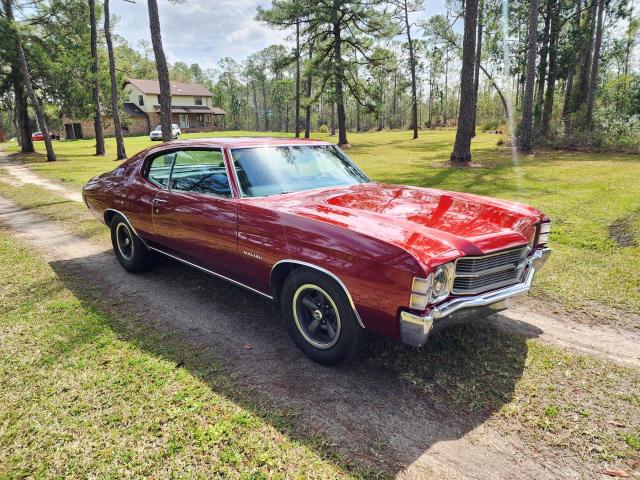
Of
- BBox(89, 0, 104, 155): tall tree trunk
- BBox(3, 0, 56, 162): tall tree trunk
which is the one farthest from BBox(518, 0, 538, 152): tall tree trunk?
BBox(3, 0, 56, 162): tall tree trunk

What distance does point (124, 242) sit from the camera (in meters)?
5.25

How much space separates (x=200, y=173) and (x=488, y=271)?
283 centimetres

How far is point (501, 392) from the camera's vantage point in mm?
2795

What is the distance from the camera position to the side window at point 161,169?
4.38 m

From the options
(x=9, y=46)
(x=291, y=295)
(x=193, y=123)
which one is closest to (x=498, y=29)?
(x=9, y=46)

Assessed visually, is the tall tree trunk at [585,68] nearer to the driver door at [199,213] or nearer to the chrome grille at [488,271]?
the chrome grille at [488,271]

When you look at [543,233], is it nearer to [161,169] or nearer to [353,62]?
[161,169]

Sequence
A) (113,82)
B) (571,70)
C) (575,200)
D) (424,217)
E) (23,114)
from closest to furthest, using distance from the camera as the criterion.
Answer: (424,217), (575,200), (113,82), (571,70), (23,114)

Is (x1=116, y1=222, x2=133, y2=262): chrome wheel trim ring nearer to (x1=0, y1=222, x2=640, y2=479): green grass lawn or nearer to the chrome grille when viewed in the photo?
(x1=0, y1=222, x2=640, y2=479): green grass lawn

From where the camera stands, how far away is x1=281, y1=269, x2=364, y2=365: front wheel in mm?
2832

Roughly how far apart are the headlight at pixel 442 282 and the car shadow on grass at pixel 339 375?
0.72 m

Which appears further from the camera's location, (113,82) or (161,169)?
(113,82)

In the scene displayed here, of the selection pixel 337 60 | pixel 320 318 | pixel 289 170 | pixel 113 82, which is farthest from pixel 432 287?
pixel 337 60

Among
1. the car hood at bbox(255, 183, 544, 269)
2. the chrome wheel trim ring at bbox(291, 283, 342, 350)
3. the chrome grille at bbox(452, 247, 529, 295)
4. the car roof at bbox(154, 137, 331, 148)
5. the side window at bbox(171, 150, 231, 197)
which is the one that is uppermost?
the car roof at bbox(154, 137, 331, 148)
